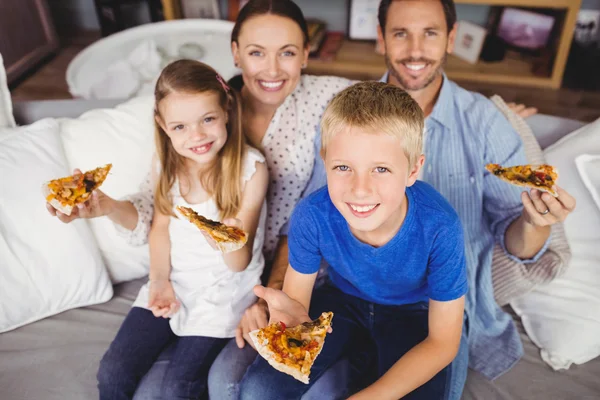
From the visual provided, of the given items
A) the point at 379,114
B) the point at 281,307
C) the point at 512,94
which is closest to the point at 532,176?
the point at 379,114

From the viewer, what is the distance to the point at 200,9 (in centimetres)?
370

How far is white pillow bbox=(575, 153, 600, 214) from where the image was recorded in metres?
1.62

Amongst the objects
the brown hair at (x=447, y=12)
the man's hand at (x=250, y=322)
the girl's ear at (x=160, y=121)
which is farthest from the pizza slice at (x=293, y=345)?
the brown hair at (x=447, y=12)

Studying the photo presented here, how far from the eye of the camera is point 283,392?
4.42ft

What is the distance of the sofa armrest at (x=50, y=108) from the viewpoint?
194 centimetres

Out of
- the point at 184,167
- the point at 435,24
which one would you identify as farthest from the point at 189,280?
the point at 435,24

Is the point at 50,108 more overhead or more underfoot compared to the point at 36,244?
more overhead

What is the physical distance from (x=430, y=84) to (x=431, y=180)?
0.32m

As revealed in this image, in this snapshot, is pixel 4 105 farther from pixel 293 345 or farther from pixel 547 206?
pixel 547 206

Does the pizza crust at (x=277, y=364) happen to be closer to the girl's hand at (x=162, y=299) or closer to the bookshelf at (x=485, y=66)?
the girl's hand at (x=162, y=299)

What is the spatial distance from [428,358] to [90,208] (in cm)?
100

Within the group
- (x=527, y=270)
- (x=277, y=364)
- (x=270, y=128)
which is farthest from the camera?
(x=270, y=128)

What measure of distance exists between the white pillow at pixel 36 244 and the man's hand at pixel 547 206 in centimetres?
134

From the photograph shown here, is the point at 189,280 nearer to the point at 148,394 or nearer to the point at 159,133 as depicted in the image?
the point at 148,394
